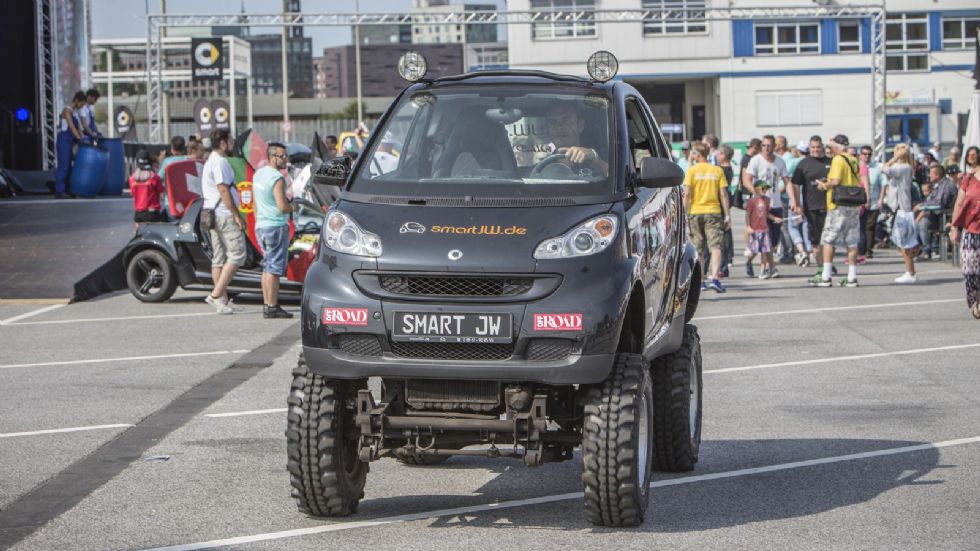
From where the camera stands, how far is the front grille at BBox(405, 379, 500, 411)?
6.06 metres

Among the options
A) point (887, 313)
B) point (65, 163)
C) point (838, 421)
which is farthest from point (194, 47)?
point (838, 421)

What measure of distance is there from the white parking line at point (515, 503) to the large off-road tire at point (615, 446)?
727mm

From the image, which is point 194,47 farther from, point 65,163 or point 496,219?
point 496,219

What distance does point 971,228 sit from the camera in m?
14.9

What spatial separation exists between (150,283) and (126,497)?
11.0 m

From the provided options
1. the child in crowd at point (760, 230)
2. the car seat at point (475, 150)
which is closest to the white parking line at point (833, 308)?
the child in crowd at point (760, 230)

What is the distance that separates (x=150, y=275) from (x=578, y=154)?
11.8 metres

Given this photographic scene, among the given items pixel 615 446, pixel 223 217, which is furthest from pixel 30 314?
pixel 615 446

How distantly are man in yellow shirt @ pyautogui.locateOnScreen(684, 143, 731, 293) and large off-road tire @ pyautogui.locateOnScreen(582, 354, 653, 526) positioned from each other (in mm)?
12388

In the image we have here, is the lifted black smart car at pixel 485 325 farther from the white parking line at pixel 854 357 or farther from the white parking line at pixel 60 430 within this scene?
the white parking line at pixel 854 357

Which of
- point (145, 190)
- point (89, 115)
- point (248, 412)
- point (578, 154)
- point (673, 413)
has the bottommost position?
point (248, 412)

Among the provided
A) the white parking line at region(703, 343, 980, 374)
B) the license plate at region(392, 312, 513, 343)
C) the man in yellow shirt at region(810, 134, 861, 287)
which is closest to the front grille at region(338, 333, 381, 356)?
the license plate at region(392, 312, 513, 343)

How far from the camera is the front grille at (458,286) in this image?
237 inches

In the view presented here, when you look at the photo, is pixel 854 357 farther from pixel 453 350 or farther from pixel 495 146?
pixel 453 350
